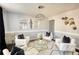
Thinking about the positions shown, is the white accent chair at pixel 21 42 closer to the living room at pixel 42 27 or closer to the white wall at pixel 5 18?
the living room at pixel 42 27

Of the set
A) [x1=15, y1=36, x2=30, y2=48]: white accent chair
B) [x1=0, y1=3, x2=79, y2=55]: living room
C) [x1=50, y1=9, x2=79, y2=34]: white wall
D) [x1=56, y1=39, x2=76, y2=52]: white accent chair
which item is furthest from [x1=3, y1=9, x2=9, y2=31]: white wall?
[x1=56, y1=39, x2=76, y2=52]: white accent chair

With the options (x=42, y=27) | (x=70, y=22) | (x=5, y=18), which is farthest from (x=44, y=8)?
(x=5, y=18)

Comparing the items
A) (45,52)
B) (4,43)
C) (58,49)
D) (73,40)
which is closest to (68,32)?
(73,40)

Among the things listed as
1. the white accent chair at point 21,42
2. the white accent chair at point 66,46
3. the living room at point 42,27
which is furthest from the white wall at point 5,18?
the white accent chair at point 66,46

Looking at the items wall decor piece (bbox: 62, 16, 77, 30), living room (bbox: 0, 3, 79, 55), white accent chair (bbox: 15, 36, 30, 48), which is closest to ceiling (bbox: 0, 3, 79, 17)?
living room (bbox: 0, 3, 79, 55)

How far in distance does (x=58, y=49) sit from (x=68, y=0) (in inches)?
30.1

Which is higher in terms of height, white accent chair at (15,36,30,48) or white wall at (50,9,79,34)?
white wall at (50,9,79,34)

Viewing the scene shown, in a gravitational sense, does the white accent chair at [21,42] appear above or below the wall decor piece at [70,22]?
below

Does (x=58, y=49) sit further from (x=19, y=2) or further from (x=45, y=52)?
(x=19, y=2)

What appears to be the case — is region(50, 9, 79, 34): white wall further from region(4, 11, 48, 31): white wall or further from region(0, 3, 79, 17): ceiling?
region(4, 11, 48, 31): white wall

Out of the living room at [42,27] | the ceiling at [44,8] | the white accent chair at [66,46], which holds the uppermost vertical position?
the ceiling at [44,8]

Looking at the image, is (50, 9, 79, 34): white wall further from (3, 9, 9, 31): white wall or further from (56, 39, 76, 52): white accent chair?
(3, 9, 9, 31): white wall

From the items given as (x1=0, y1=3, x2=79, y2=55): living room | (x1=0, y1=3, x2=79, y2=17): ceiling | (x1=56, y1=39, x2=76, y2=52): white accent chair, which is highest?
(x1=0, y1=3, x2=79, y2=17): ceiling

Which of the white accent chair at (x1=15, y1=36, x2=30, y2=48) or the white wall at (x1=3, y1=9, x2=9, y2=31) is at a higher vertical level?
the white wall at (x1=3, y1=9, x2=9, y2=31)
